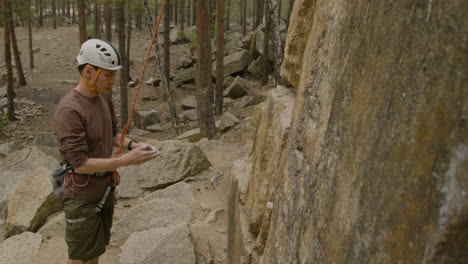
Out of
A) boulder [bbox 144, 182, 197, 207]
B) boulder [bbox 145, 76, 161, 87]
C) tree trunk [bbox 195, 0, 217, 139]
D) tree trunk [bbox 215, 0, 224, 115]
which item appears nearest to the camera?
boulder [bbox 144, 182, 197, 207]

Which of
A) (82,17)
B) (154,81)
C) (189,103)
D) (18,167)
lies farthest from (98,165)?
(154,81)

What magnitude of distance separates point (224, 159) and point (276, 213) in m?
5.33

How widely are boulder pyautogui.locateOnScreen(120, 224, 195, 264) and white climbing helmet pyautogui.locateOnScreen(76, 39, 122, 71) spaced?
201 cm

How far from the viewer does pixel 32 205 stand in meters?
5.75

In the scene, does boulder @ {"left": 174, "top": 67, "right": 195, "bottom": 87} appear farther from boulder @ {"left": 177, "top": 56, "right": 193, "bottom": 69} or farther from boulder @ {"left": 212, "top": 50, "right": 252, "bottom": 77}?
boulder @ {"left": 177, "top": 56, "right": 193, "bottom": 69}

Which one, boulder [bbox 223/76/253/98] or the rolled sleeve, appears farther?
boulder [bbox 223/76/253/98]

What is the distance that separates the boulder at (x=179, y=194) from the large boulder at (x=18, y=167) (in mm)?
2644

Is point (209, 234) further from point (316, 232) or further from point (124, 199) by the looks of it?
point (316, 232)

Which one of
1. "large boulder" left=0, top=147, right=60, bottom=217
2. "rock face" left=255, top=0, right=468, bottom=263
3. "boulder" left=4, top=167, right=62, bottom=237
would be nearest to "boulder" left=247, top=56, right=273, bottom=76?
"large boulder" left=0, top=147, right=60, bottom=217

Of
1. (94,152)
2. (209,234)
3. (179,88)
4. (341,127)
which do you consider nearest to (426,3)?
(341,127)

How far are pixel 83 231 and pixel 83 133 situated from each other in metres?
0.83

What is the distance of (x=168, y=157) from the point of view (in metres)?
6.80

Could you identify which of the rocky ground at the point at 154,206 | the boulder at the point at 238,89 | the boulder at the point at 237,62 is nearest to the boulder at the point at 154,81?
the boulder at the point at 237,62

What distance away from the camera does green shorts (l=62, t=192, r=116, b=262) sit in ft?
10.5
